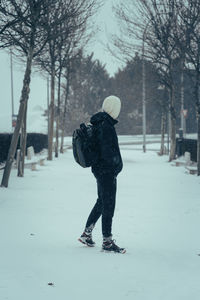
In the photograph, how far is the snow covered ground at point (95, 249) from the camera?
4.49 m

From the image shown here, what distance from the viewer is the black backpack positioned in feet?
18.4

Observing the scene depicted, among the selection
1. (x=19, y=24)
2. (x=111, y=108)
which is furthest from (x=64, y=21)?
(x=111, y=108)

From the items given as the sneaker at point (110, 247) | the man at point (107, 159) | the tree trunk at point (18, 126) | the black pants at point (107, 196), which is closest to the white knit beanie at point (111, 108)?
the man at point (107, 159)

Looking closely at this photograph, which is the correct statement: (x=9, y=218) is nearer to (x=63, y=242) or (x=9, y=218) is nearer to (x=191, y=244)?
(x=63, y=242)

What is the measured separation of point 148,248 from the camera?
6.45 m

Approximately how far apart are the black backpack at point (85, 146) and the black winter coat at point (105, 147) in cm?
6

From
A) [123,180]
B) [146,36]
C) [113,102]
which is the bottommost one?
[123,180]

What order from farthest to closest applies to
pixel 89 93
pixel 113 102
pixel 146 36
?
pixel 89 93 < pixel 146 36 < pixel 113 102

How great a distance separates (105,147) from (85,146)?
0.22 meters

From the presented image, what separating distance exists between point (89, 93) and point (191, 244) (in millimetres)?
69421

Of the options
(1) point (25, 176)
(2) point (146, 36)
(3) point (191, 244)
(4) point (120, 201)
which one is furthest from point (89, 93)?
(3) point (191, 244)

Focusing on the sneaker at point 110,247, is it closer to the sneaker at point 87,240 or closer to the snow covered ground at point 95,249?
the snow covered ground at point 95,249

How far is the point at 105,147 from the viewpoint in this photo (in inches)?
220

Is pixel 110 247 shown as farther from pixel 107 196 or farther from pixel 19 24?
pixel 19 24
